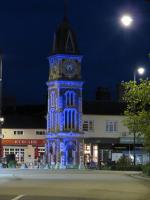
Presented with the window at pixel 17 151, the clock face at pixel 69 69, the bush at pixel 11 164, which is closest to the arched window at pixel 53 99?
the clock face at pixel 69 69

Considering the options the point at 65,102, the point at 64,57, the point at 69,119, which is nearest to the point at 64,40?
the point at 64,57

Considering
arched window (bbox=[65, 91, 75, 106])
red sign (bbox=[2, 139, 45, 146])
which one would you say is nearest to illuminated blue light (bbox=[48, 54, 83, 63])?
arched window (bbox=[65, 91, 75, 106])

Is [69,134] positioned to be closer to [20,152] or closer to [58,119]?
[58,119]

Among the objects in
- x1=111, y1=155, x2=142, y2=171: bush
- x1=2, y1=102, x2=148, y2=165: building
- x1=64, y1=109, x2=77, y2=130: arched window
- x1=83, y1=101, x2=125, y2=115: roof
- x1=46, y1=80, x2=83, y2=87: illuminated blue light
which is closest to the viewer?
x1=111, y1=155, x2=142, y2=171: bush

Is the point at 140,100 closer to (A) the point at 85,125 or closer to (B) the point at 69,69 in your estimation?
(A) the point at 85,125

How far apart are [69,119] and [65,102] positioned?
9.76ft

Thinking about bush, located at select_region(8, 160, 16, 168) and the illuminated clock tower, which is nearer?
bush, located at select_region(8, 160, 16, 168)

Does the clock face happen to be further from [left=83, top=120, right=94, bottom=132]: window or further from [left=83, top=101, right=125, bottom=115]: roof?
[left=83, top=120, right=94, bottom=132]: window

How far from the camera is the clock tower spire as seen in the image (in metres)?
110

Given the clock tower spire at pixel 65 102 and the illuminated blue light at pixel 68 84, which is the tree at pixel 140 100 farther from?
the illuminated blue light at pixel 68 84

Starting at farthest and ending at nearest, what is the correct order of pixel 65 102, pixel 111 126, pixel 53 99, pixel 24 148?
1. pixel 24 148
2. pixel 111 126
3. pixel 53 99
4. pixel 65 102

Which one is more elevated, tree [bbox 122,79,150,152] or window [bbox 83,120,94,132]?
window [bbox 83,120,94,132]

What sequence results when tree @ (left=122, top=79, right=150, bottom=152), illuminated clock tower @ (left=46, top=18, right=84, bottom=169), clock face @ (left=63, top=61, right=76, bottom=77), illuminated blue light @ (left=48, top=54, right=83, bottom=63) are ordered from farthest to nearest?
1. illuminated blue light @ (left=48, top=54, right=83, bottom=63)
2. clock face @ (left=63, top=61, right=76, bottom=77)
3. illuminated clock tower @ (left=46, top=18, right=84, bottom=169)
4. tree @ (left=122, top=79, right=150, bottom=152)

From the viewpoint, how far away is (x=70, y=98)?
4412 inches
